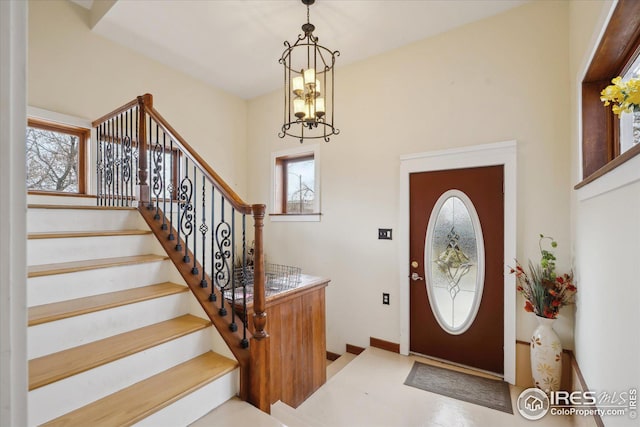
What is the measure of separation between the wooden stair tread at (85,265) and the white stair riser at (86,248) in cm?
4

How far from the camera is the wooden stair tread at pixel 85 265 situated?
1679 mm

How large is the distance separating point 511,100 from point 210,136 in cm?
373

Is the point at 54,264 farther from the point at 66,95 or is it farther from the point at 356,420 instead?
the point at 356,420

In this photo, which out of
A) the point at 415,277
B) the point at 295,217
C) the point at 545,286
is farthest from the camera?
the point at 295,217

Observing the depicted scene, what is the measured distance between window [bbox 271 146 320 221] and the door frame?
3.93 ft

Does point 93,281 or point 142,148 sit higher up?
point 142,148

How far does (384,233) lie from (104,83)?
3.55 meters

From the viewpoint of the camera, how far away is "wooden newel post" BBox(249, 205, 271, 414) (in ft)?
5.76

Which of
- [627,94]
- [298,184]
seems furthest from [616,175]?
[298,184]

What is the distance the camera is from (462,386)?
2.60m

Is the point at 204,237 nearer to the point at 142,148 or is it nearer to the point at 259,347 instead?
the point at 259,347

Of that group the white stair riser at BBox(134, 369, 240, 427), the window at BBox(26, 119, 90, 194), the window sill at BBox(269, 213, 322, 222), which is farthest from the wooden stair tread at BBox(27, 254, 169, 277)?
the window sill at BBox(269, 213, 322, 222)

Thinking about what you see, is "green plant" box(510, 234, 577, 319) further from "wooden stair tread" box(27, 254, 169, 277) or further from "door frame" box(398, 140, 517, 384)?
"wooden stair tread" box(27, 254, 169, 277)

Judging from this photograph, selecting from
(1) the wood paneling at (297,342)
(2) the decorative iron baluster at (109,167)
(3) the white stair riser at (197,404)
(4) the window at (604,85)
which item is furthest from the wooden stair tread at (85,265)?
(4) the window at (604,85)
